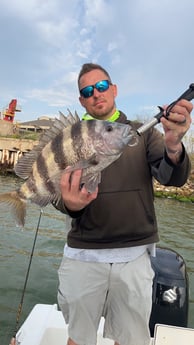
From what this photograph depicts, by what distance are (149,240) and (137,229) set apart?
6.0 inches

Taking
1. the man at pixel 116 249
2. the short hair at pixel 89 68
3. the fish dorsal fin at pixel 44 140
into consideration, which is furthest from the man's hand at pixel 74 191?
the short hair at pixel 89 68

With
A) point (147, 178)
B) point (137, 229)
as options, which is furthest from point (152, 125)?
point (137, 229)

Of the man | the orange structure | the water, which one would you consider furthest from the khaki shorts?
the orange structure

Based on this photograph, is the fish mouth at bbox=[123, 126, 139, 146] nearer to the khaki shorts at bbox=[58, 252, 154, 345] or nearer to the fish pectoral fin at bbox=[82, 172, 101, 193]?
the fish pectoral fin at bbox=[82, 172, 101, 193]

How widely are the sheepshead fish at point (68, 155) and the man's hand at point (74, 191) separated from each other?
3cm

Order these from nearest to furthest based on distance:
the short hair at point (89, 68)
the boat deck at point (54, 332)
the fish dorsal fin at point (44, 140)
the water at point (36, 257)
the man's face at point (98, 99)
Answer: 1. the fish dorsal fin at point (44, 140)
2. the man's face at point (98, 99)
3. the short hair at point (89, 68)
4. the boat deck at point (54, 332)
5. the water at point (36, 257)

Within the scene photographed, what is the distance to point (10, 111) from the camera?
2571 inches

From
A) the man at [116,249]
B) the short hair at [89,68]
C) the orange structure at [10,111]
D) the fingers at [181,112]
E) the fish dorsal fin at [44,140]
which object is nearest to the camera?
the fingers at [181,112]

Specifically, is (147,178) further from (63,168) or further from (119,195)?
(63,168)

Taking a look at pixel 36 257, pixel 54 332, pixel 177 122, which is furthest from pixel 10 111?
pixel 177 122

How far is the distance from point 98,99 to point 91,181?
0.76 m

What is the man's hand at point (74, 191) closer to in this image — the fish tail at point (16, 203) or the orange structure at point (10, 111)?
the fish tail at point (16, 203)

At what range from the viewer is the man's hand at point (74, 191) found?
2143 millimetres

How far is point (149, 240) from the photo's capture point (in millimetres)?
2514
